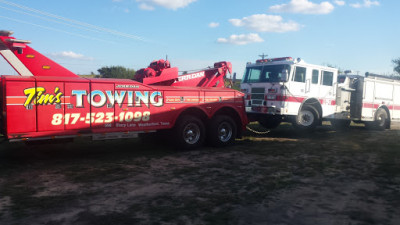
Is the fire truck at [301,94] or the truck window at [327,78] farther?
the truck window at [327,78]

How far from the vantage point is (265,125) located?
14344 mm

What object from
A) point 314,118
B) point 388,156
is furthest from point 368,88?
point 388,156

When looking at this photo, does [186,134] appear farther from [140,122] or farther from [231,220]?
[231,220]

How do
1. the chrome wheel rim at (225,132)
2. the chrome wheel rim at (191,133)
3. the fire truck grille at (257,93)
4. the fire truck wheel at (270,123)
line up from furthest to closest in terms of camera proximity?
the fire truck wheel at (270,123)
the fire truck grille at (257,93)
the chrome wheel rim at (225,132)
the chrome wheel rim at (191,133)

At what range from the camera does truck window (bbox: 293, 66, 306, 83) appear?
41.0ft

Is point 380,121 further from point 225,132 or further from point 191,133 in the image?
point 191,133

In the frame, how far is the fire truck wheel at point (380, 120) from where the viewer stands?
53.7 feet

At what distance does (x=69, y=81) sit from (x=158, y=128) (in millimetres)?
2587

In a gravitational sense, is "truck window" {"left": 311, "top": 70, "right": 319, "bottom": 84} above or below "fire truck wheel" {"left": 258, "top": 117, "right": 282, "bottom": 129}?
above

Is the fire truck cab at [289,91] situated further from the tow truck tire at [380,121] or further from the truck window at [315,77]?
the tow truck tire at [380,121]

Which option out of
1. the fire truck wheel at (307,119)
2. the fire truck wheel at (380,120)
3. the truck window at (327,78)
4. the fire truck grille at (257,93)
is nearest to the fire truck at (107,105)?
the fire truck grille at (257,93)

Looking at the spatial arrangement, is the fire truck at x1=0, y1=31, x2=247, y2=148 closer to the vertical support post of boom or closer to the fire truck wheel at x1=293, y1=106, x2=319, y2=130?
the vertical support post of boom

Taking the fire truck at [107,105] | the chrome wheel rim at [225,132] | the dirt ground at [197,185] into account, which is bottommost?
the dirt ground at [197,185]

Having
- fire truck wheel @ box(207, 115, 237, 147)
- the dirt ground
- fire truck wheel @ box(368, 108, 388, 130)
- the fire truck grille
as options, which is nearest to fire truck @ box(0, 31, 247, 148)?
fire truck wheel @ box(207, 115, 237, 147)
